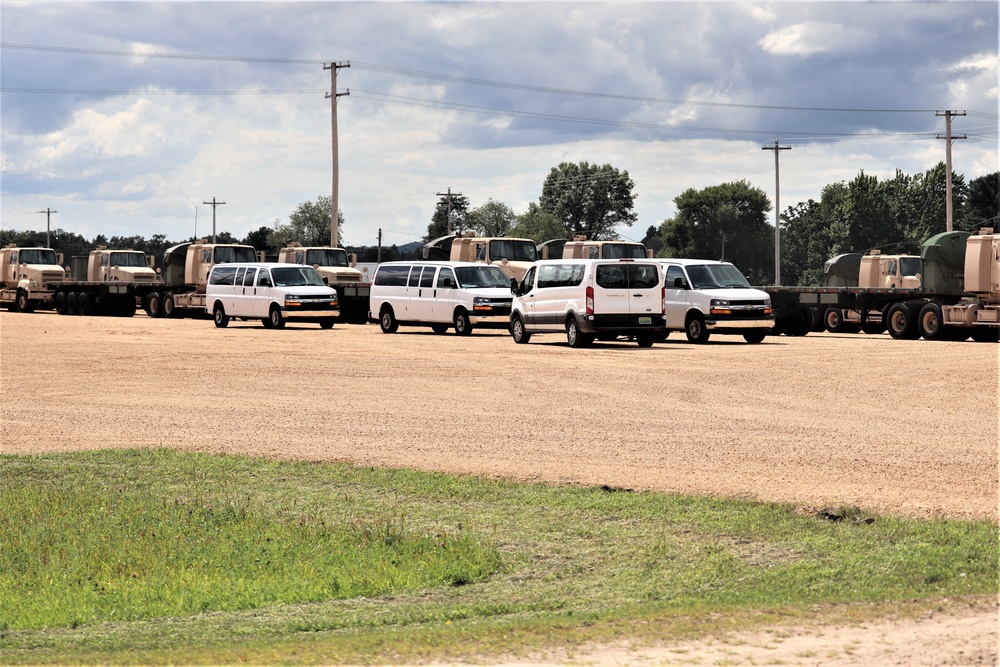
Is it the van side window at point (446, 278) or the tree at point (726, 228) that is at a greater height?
the tree at point (726, 228)

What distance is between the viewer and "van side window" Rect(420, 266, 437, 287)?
36562 millimetres

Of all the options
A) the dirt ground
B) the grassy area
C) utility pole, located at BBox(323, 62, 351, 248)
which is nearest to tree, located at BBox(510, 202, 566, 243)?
utility pole, located at BBox(323, 62, 351, 248)

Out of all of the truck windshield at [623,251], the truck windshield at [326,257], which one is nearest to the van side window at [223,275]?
the truck windshield at [326,257]

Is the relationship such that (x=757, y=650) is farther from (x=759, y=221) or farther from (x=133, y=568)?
(x=759, y=221)

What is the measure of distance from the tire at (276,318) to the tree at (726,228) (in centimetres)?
8222

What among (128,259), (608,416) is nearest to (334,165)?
(128,259)

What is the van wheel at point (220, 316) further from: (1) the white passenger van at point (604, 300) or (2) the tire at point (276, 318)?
(1) the white passenger van at point (604, 300)

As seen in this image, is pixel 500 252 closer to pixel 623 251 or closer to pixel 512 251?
pixel 512 251

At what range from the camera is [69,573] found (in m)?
9.98

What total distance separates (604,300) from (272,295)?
14.1 m

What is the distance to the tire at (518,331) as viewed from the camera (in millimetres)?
31750

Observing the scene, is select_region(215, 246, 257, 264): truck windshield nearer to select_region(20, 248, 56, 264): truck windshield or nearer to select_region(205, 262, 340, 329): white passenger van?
select_region(205, 262, 340, 329): white passenger van

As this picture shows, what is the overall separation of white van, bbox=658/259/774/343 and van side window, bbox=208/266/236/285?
15.2 metres

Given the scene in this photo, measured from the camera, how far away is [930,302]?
3509 cm
